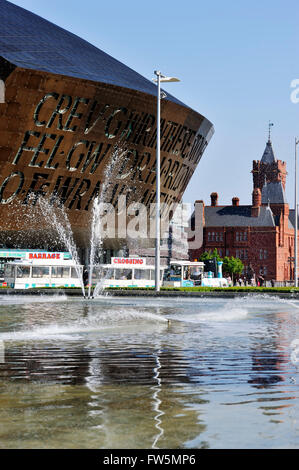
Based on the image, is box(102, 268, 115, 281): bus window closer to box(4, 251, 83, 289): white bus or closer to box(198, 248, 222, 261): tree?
box(4, 251, 83, 289): white bus

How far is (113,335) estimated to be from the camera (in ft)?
52.6

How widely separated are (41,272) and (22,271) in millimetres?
1365

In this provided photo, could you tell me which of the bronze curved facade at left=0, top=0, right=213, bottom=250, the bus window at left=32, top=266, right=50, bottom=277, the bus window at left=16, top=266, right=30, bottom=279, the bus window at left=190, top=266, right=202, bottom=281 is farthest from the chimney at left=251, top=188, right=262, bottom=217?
the bus window at left=16, top=266, right=30, bottom=279

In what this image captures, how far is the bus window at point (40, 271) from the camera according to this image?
52531mm

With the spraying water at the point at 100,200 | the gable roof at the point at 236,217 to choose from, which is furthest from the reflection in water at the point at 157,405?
the gable roof at the point at 236,217

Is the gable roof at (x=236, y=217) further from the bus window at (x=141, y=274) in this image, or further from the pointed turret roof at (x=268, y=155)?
the bus window at (x=141, y=274)

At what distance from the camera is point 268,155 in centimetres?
16338

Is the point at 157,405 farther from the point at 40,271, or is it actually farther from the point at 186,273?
the point at 186,273

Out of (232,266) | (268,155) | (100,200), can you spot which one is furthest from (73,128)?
(268,155)

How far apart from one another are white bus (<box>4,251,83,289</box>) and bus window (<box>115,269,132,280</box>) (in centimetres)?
350

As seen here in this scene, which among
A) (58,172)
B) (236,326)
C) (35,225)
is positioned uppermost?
(58,172)
